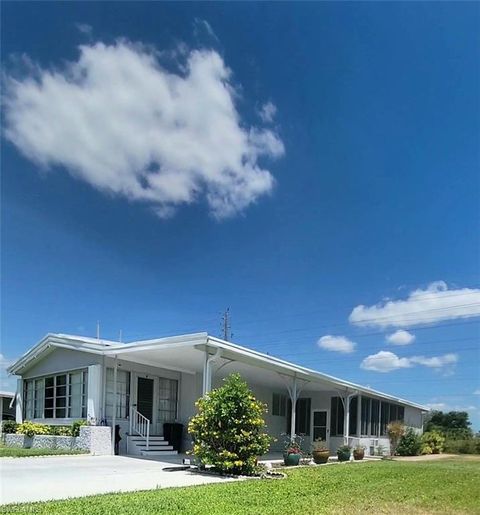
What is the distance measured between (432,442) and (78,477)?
21757mm

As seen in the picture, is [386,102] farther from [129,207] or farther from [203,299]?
[203,299]

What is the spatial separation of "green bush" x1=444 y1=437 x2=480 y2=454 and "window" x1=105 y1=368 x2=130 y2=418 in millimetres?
18005

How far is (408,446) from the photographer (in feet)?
82.9

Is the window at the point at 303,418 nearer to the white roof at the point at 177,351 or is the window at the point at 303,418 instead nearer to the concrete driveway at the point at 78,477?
the white roof at the point at 177,351

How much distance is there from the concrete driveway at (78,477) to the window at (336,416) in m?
11.9

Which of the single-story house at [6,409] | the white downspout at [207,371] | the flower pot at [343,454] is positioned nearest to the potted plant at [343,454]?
the flower pot at [343,454]

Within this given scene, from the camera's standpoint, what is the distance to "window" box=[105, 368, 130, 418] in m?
17.8

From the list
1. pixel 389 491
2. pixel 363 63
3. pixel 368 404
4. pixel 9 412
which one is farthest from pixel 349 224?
pixel 9 412

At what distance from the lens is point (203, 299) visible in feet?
89.3

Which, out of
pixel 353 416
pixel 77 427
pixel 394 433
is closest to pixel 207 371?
pixel 77 427

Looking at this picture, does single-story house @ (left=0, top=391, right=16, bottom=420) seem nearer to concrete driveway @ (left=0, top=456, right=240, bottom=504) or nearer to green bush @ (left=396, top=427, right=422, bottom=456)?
concrete driveway @ (left=0, top=456, right=240, bottom=504)

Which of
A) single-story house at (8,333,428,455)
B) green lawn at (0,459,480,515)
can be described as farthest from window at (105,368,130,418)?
green lawn at (0,459,480,515)

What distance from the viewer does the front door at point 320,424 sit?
24516mm

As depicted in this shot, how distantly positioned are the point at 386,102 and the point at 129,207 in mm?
9083
